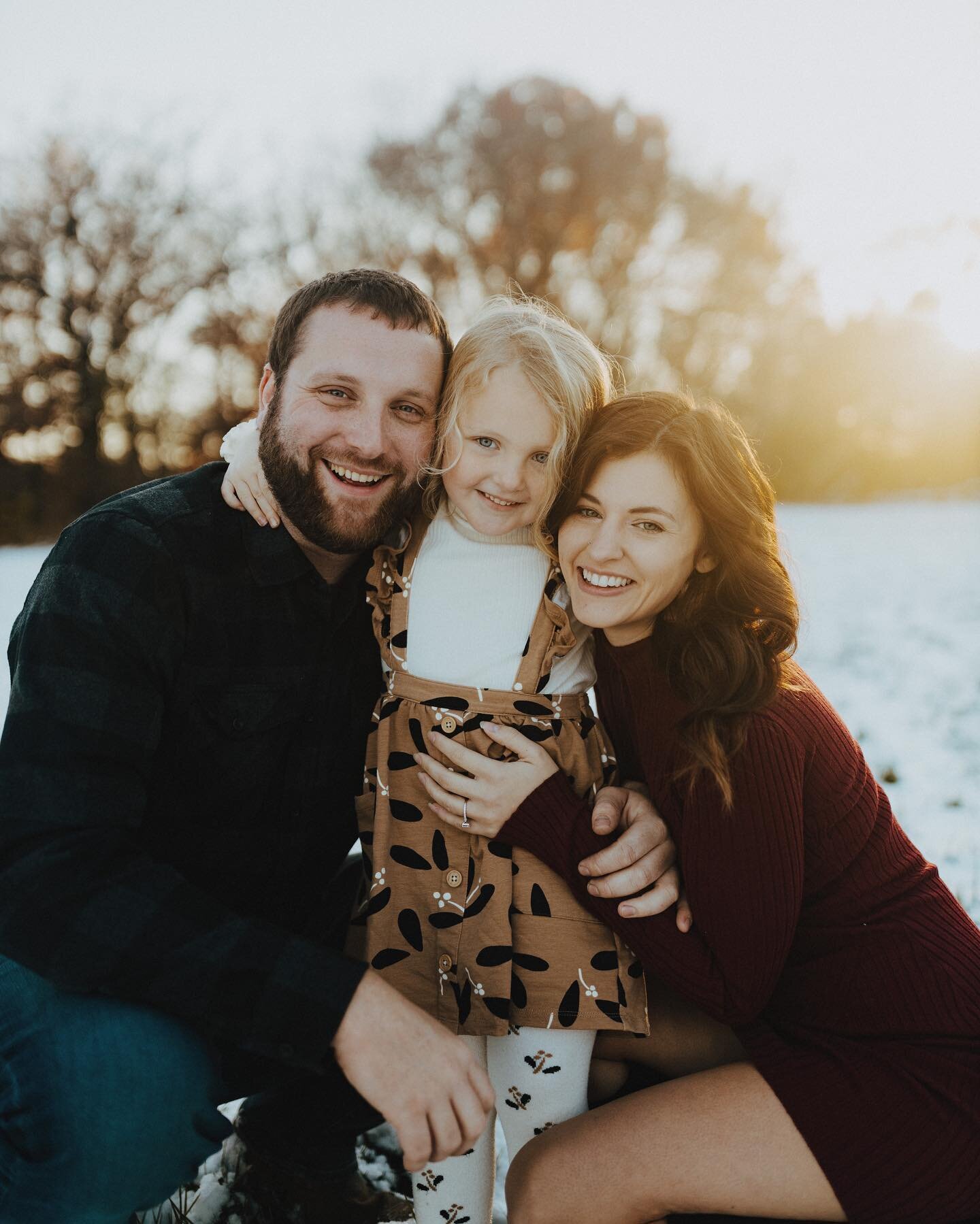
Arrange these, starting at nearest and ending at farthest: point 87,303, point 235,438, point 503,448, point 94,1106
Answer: point 94,1106
point 503,448
point 235,438
point 87,303

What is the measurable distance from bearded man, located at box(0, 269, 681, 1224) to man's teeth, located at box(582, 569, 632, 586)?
1.63ft

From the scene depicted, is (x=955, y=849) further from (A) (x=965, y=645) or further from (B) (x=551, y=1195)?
(A) (x=965, y=645)

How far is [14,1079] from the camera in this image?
64.9 inches

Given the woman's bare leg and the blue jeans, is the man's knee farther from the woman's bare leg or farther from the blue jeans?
the woman's bare leg

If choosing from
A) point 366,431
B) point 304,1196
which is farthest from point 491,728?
point 304,1196

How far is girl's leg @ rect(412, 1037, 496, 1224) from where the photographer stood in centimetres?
199

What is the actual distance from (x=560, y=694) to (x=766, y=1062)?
0.93m

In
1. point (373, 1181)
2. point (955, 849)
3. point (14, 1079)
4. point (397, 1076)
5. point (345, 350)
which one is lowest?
point (373, 1181)

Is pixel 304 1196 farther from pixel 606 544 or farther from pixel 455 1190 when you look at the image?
pixel 606 544

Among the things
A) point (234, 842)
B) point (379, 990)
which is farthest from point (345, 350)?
point (379, 990)

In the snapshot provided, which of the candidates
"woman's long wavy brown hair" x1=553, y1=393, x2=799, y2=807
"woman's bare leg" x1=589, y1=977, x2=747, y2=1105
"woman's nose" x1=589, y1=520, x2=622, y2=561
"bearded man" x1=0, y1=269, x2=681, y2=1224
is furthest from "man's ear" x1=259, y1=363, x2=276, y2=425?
"woman's bare leg" x1=589, y1=977, x2=747, y2=1105

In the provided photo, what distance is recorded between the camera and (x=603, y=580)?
2.20 metres

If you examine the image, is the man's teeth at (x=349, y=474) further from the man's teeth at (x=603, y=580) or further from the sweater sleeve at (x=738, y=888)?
the sweater sleeve at (x=738, y=888)

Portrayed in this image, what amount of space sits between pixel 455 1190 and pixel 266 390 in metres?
1.93
